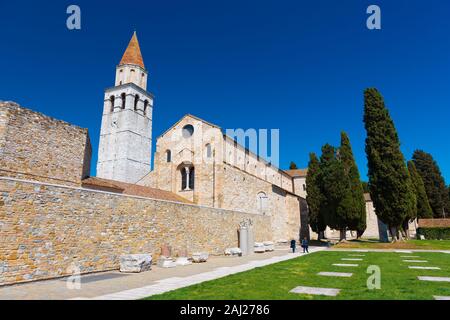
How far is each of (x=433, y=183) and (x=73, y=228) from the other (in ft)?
167

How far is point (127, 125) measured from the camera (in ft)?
136

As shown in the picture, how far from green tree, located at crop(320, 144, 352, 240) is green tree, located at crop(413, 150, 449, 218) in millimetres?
25734

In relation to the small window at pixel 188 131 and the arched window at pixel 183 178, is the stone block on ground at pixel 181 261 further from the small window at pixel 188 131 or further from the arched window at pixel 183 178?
the small window at pixel 188 131

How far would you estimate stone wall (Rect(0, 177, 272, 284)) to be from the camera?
8.64m

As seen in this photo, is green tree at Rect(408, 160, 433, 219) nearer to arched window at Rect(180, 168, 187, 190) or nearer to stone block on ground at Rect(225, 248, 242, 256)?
arched window at Rect(180, 168, 187, 190)

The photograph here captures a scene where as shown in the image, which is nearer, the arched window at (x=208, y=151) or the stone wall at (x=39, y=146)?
the stone wall at (x=39, y=146)

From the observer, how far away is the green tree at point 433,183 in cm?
4406

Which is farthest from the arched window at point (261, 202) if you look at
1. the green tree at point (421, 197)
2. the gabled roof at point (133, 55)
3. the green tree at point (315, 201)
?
the gabled roof at point (133, 55)

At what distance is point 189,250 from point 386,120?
2033 centimetres

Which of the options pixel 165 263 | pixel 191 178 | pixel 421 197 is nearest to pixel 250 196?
pixel 191 178

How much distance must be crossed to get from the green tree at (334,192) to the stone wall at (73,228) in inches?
636

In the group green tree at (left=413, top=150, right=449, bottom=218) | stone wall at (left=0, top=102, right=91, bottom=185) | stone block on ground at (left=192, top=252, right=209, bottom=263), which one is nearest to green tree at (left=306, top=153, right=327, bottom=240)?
stone block on ground at (left=192, top=252, right=209, bottom=263)

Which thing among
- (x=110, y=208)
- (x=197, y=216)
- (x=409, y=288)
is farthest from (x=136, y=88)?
(x=409, y=288)
